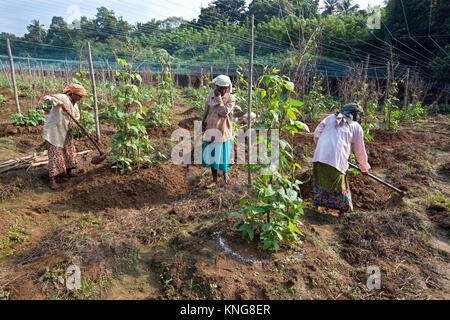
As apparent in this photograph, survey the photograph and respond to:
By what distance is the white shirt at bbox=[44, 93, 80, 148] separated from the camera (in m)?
3.81

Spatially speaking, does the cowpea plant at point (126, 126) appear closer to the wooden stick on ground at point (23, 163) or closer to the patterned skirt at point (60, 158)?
the patterned skirt at point (60, 158)

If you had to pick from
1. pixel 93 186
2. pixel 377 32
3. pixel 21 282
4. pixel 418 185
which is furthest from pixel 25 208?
pixel 377 32

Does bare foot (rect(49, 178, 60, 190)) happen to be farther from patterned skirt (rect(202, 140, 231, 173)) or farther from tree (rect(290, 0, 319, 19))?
tree (rect(290, 0, 319, 19))

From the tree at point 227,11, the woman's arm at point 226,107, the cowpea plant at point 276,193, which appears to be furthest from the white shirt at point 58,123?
the tree at point 227,11

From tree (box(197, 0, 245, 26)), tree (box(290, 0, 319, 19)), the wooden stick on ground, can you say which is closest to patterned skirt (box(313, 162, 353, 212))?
tree (box(290, 0, 319, 19))

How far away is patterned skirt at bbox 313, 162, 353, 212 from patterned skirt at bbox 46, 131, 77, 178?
11.4 feet

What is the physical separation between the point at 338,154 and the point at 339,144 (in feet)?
0.38

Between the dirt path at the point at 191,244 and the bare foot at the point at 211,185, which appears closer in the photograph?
the dirt path at the point at 191,244

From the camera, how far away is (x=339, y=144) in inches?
126

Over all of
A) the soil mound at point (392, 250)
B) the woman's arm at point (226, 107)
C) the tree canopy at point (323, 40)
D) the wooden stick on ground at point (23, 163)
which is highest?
the tree canopy at point (323, 40)

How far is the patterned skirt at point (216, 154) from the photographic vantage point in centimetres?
389

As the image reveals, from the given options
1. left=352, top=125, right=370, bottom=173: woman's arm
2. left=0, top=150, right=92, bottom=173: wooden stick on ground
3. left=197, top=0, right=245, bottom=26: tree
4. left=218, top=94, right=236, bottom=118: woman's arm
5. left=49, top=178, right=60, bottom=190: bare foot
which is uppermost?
left=197, top=0, right=245, bottom=26: tree

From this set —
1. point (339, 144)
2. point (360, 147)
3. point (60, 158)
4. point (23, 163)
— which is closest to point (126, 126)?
point (60, 158)

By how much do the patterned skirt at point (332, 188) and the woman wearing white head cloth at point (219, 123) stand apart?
129 cm
